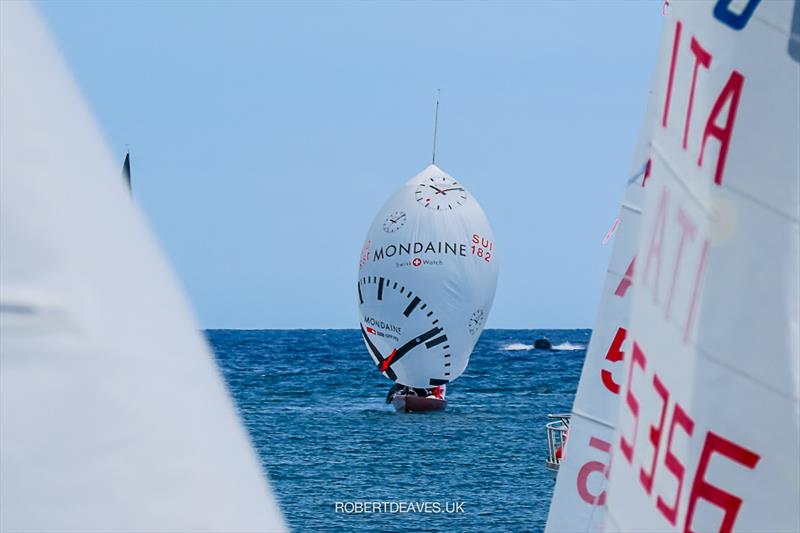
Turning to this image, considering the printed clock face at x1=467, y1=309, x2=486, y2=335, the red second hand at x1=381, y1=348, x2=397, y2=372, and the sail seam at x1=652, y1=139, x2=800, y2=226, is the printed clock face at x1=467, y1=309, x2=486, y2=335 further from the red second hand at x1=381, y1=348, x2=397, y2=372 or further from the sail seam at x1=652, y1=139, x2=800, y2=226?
the sail seam at x1=652, y1=139, x2=800, y2=226

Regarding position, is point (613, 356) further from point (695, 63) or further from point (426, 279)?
point (426, 279)

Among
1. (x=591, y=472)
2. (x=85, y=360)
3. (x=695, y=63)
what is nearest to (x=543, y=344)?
(x=591, y=472)

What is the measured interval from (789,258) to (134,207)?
1248mm

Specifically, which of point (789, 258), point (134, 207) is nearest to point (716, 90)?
point (789, 258)

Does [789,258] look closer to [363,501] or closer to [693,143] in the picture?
[693,143]

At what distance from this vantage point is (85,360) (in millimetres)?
667

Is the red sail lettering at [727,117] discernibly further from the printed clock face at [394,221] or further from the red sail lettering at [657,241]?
the printed clock face at [394,221]

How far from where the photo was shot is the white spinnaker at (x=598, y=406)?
14.6 feet

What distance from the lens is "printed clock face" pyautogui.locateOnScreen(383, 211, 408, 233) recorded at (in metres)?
26.0

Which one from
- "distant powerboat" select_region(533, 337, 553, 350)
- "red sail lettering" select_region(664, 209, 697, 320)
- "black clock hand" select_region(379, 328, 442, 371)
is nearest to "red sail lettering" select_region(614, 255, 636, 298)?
"red sail lettering" select_region(664, 209, 697, 320)

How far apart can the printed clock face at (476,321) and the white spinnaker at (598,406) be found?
2188 cm

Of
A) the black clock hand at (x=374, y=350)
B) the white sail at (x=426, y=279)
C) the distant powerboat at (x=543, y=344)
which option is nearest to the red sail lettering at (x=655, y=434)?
the white sail at (x=426, y=279)

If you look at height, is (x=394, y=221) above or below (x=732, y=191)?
below

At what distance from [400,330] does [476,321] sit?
2059 millimetres
